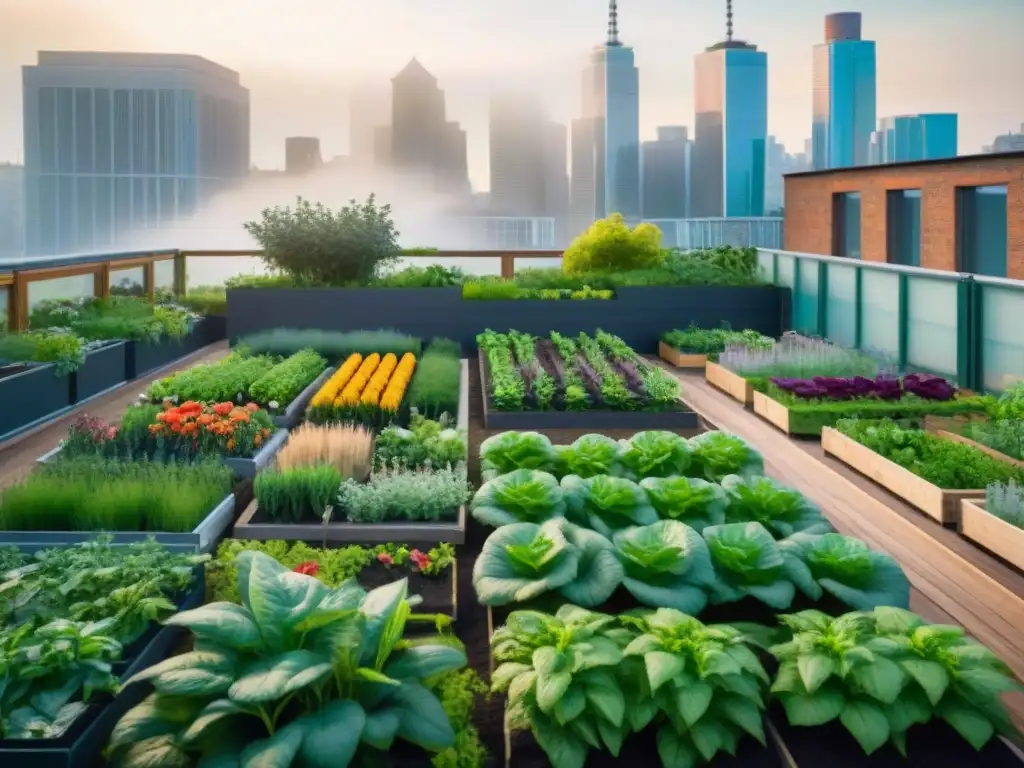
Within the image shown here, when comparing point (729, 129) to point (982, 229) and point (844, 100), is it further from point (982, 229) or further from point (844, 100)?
point (982, 229)

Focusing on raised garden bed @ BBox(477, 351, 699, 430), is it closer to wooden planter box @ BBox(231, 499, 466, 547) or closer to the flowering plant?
the flowering plant

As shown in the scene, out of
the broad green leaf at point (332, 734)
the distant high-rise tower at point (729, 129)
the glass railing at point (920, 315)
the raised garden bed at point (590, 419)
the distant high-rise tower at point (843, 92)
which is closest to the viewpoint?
the broad green leaf at point (332, 734)

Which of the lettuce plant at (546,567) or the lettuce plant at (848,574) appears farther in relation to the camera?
the lettuce plant at (848,574)

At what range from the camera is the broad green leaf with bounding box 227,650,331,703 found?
2.92m

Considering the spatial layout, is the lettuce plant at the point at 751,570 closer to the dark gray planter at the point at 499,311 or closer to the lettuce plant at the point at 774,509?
the lettuce plant at the point at 774,509

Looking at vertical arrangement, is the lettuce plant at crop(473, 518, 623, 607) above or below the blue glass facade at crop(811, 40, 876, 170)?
below

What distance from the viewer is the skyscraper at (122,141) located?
66.9 meters

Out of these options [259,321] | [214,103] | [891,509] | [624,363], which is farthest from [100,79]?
[891,509]

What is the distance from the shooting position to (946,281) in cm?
954

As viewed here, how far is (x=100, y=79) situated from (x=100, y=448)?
74.4 metres

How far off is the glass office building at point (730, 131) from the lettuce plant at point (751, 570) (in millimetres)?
43301

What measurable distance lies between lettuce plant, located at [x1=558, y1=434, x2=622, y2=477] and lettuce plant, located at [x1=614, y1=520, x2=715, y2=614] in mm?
1372

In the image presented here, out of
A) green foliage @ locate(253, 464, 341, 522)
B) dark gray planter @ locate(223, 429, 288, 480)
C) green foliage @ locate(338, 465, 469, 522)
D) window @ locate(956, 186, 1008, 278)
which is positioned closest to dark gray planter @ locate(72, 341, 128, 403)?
dark gray planter @ locate(223, 429, 288, 480)

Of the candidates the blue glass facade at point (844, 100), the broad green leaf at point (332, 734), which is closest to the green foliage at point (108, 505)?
the broad green leaf at point (332, 734)
